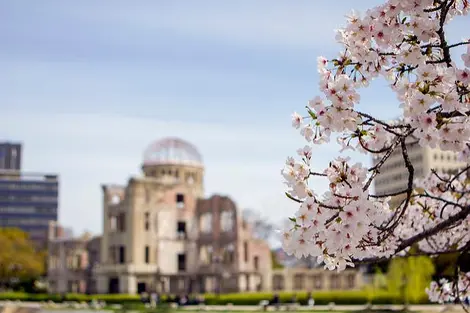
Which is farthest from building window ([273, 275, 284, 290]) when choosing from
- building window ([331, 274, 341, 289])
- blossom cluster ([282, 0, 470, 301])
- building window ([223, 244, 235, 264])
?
blossom cluster ([282, 0, 470, 301])

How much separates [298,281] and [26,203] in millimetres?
92197

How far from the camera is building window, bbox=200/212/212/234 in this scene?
218 feet

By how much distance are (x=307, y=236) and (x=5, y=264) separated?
8027cm

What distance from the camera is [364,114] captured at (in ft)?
20.5

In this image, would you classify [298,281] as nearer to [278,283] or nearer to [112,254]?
[278,283]

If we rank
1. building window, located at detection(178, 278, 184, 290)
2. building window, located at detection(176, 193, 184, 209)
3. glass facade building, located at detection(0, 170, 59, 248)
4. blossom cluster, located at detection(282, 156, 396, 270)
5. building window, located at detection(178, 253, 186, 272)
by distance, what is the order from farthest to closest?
glass facade building, located at detection(0, 170, 59, 248) → building window, located at detection(176, 193, 184, 209) → building window, located at detection(178, 253, 186, 272) → building window, located at detection(178, 278, 184, 290) → blossom cluster, located at detection(282, 156, 396, 270)

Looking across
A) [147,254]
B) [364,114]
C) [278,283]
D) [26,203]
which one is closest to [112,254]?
[147,254]

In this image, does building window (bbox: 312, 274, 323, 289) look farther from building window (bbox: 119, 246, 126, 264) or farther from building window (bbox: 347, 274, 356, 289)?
building window (bbox: 119, 246, 126, 264)

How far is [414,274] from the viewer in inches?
1528

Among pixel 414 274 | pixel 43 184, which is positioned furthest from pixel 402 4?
pixel 43 184

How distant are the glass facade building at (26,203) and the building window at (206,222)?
8154 centimetres

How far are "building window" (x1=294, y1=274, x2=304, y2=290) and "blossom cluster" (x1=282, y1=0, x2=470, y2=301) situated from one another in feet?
200

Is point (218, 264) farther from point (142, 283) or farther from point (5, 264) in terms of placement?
point (5, 264)

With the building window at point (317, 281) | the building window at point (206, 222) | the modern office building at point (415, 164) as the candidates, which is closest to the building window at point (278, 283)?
the building window at point (317, 281)
